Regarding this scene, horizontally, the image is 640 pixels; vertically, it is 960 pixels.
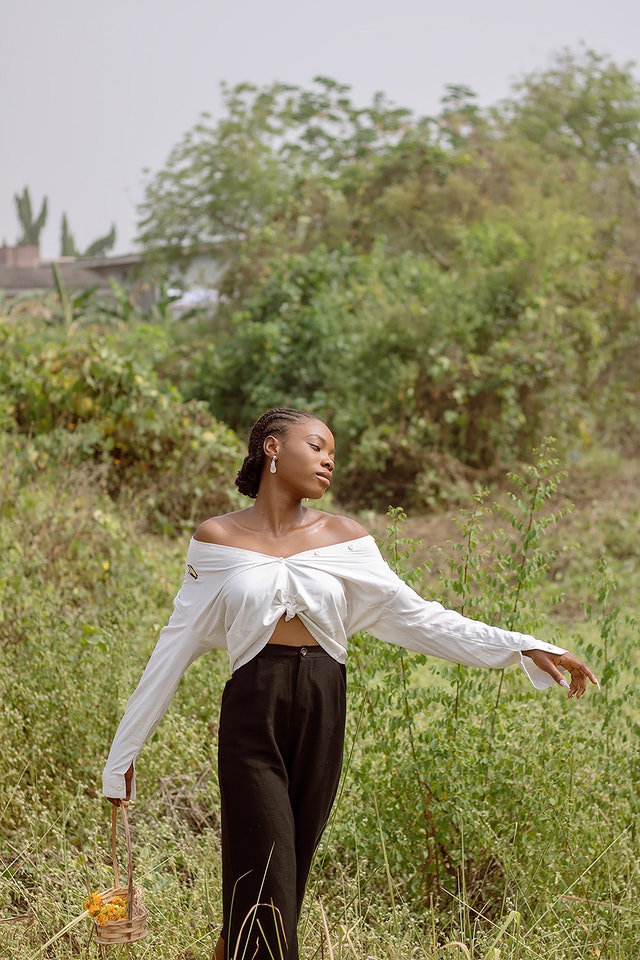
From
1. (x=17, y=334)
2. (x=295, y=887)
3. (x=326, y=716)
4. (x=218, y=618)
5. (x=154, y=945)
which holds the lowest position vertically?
(x=154, y=945)

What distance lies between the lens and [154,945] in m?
3.26

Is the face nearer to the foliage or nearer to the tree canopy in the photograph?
the foliage

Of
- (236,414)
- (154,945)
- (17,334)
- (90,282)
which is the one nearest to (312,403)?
(236,414)

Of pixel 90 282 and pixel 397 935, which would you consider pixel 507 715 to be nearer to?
pixel 397 935

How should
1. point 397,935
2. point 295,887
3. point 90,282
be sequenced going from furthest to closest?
1. point 90,282
2. point 397,935
3. point 295,887

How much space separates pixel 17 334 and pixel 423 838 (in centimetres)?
695

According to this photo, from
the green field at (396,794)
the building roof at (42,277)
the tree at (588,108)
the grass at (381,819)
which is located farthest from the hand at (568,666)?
the building roof at (42,277)

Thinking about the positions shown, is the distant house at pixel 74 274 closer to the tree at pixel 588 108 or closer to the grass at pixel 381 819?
the tree at pixel 588 108

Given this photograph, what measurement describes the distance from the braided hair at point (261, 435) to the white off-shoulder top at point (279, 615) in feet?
0.85

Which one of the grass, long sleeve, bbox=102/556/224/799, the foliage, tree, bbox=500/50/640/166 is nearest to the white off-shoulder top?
long sleeve, bbox=102/556/224/799

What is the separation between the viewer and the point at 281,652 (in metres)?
2.82

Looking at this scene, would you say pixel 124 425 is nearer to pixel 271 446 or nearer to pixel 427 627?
pixel 271 446

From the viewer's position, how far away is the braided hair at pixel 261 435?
117 inches

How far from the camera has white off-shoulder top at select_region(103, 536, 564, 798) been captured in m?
2.80
